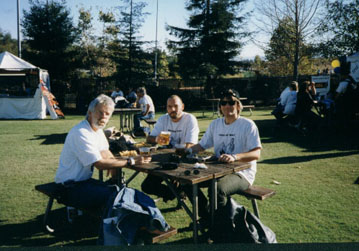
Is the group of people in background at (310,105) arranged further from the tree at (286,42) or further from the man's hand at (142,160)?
the tree at (286,42)

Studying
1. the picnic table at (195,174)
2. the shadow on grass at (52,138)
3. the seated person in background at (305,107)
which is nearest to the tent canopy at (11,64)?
the shadow on grass at (52,138)

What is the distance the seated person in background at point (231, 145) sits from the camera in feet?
10.8

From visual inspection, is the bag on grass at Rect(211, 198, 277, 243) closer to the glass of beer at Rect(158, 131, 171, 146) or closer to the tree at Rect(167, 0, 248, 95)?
the glass of beer at Rect(158, 131, 171, 146)

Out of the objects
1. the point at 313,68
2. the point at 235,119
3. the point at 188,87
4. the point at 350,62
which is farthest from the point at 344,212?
the point at 313,68

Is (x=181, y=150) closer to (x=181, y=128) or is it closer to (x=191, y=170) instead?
(x=191, y=170)

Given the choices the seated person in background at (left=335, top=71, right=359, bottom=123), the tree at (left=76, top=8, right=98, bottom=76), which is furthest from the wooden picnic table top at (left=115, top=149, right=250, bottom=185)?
the tree at (left=76, top=8, right=98, bottom=76)

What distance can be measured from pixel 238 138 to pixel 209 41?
21.2 meters

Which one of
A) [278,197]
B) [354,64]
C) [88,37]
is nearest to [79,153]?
[278,197]

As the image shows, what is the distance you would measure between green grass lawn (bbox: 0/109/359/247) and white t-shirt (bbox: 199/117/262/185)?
79cm

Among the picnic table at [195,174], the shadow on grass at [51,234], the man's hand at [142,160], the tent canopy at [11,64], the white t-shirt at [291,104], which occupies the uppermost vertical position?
the tent canopy at [11,64]

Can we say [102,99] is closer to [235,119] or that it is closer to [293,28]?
[235,119]

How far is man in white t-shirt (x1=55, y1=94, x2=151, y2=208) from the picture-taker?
3090mm

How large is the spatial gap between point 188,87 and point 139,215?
68.3 ft

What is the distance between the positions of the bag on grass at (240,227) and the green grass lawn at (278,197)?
0.67 m
